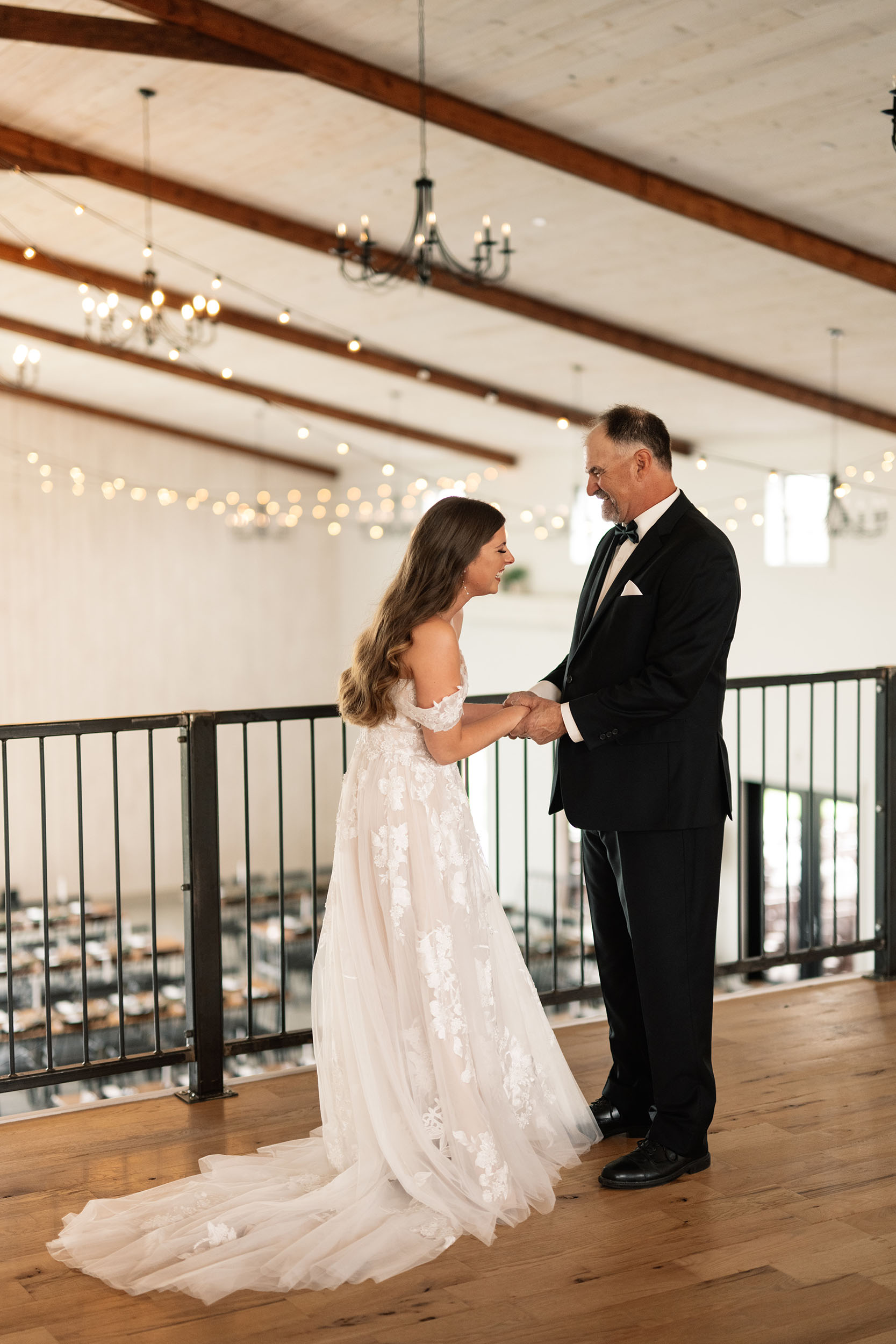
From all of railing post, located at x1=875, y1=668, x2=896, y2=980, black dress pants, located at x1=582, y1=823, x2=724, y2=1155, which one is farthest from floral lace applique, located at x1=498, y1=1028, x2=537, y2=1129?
railing post, located at x1=875, y1=668, x2=896, y2=980

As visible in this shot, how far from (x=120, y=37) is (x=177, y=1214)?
537 cm

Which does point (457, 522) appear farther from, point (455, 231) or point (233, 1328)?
point (455, 231)

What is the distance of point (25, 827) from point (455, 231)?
10.7m

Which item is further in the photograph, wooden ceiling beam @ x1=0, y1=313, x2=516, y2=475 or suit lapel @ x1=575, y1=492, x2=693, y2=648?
wooden ceiling beam @ x1=0, y1=313, x2=516, y2=475

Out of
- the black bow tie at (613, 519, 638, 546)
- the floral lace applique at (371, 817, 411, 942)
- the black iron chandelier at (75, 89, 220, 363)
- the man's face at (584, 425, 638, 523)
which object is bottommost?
the floral lace applique at (371, 817, 411, 942)

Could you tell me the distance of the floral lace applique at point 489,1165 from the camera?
2791 mm

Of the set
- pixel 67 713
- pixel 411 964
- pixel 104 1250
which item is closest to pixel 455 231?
pixel 411 964

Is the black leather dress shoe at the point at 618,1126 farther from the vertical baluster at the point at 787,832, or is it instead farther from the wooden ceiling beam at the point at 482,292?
the wooden ceiling beam at the point at 482,292

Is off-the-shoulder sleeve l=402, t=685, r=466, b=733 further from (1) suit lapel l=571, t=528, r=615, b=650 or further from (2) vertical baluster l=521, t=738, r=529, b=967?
(1) suit lapel l=571, t=528, r=615, b=650

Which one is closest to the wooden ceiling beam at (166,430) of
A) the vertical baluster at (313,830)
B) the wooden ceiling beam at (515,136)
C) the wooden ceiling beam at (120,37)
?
the wooden ceiling beam at (120,37)

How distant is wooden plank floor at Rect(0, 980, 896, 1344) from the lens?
2375mm

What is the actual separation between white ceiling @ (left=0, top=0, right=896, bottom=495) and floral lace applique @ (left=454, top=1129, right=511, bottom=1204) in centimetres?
450

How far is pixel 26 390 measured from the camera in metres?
15.7

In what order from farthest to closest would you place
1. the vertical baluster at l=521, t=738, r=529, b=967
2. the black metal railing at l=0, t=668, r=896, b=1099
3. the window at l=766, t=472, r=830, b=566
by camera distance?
the window at l=766, t=472, r=830, b=566, the vertical baluster at l=521, t=738, r=529, b=967, the black metal railing at l=0, t=668, r=896, b=1099
